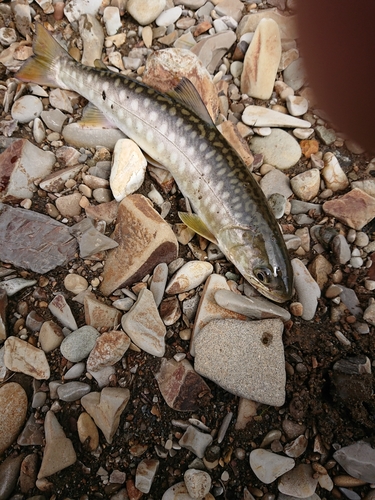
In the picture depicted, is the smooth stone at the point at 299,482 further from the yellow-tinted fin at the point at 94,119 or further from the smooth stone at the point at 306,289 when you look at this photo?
the yellow-tinted fin at the point at 94,119

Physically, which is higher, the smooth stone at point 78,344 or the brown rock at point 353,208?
the brown rock at point 353,208

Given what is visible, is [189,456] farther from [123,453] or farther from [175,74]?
[175,74]

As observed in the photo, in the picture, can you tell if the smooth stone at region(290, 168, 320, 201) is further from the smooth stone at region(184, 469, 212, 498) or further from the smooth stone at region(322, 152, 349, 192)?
the smooth stone at region(184, 469, 212, 498)

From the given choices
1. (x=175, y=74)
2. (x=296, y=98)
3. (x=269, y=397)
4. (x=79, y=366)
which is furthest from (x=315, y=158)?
(x=79, y=366)

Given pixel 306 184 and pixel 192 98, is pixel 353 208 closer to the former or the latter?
pixel 306 184

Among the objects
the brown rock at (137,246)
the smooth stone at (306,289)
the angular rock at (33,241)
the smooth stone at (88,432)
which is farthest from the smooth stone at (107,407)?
the smooth stone at (306,289)
